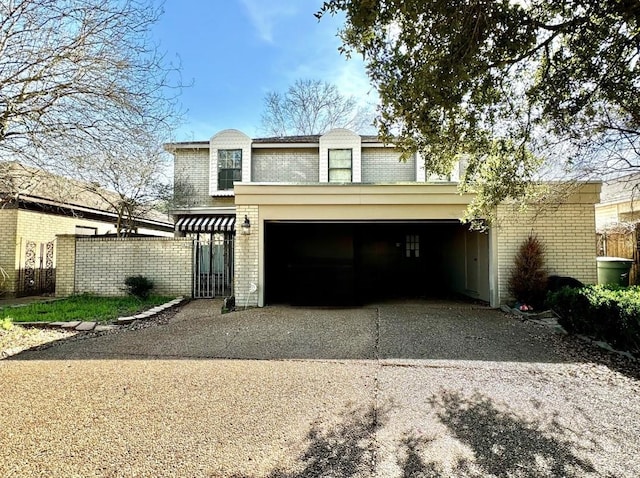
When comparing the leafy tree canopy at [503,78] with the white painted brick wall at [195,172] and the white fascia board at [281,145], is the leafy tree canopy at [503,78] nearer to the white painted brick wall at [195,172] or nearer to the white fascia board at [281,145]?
the white fascia board at [281,145]

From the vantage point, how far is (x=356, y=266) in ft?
44.0

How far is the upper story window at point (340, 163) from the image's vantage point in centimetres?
1588

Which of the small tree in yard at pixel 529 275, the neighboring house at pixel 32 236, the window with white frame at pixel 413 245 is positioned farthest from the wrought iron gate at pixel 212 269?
the small tree in yard at pixel 529 275

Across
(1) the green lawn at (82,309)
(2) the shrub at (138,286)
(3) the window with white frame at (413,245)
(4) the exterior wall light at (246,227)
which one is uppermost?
(4) the exterior wall light at (246,227)

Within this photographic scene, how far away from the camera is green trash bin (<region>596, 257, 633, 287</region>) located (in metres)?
10.9

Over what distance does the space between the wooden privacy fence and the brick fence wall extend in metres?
14.5

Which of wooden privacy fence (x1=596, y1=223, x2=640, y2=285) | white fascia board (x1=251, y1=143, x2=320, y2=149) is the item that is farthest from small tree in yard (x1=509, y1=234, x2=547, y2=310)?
white fascia board (x1=251, y1=143, x2=320, y2=149)

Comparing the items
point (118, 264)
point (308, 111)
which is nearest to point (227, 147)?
point (118, 264)

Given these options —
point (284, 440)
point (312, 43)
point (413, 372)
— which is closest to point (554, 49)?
point (312, 43)

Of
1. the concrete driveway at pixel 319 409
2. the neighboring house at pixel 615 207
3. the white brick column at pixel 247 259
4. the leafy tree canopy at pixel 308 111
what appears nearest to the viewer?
the concrete driveway at pixel 319 409

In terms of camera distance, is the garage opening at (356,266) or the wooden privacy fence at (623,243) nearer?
the garage opening at (356,266)

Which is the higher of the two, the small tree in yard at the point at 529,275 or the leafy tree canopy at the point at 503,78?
the leafy tree canopy at the point at 503,78

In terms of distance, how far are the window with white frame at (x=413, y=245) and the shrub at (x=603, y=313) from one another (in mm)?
9449

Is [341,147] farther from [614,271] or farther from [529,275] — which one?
[614,271]
